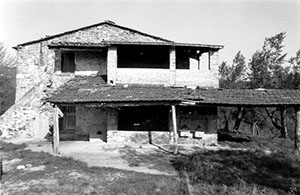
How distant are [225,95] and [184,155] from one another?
4649 mm

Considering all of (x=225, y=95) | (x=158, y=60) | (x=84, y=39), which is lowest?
(x=225, y=95)

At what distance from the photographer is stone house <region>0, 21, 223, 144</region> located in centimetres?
1219

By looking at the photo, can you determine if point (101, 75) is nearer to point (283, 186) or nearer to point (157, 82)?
point (157, 82)

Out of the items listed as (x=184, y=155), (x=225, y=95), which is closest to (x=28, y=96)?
(x=184, y=155)

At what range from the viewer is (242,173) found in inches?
302

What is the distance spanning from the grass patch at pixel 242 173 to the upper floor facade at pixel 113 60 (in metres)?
5.99

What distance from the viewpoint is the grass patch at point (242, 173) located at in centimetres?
617

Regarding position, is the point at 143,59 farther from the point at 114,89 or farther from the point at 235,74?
the point at 235,74

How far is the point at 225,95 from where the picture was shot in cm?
1288

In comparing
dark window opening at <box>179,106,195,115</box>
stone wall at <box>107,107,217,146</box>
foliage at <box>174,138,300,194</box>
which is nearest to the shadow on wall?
stone wall at <box>107,107,217,146</box>

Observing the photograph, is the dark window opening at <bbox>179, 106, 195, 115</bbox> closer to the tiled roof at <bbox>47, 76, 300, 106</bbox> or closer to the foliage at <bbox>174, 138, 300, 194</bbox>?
the tiled roof at <bbox>47, 76, 300, 106</bbox>

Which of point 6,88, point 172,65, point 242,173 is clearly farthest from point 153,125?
point 6,88

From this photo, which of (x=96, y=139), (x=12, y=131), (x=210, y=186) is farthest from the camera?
(x=12, y=131)

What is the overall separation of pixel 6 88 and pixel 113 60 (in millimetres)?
20448
